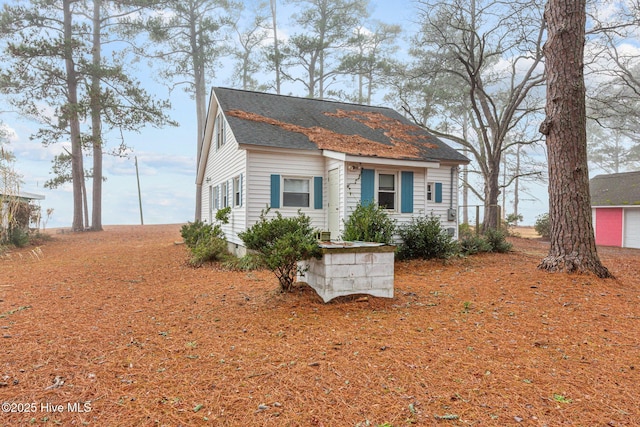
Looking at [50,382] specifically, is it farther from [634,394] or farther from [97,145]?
[97,145]

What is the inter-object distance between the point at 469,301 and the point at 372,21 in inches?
847

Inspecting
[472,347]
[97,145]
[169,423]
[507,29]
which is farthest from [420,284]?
[97,145]

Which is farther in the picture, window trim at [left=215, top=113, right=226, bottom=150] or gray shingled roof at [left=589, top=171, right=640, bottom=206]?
gray shingled roof at [left=589, top=171, right=640, bottom=206]

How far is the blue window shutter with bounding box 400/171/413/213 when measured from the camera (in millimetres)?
10594

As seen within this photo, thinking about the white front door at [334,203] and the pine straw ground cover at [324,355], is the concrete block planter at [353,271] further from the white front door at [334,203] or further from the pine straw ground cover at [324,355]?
the white front door at [334,203]

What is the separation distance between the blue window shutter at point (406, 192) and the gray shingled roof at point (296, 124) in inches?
24.3

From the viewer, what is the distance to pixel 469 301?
5453 millimetres

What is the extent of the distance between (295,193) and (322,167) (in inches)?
43.8

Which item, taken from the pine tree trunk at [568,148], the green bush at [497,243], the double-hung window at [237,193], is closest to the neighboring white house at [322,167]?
the double-hung window at [237,193]

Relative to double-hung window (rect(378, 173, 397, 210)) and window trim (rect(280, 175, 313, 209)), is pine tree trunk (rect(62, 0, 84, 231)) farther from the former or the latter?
double-hung window (rect(378, 173, 397, 210))

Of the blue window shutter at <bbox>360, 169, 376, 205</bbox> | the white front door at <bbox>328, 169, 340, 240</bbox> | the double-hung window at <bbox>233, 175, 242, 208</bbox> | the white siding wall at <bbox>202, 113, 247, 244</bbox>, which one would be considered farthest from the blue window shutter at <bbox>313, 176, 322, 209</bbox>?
the double-hung window at <bbox>233, 175, 242, 208</bbox>

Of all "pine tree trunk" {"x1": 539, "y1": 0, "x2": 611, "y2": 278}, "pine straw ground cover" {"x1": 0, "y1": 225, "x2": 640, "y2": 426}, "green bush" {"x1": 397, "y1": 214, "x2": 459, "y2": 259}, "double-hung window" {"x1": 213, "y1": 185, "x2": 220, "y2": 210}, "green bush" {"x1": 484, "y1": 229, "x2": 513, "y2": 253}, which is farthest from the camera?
"double-hung window" {"x1": 213, "y1": 185, "x2": 220, "y2": 210}

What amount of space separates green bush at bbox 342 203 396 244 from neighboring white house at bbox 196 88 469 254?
0.82 meters

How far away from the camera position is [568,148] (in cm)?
683
